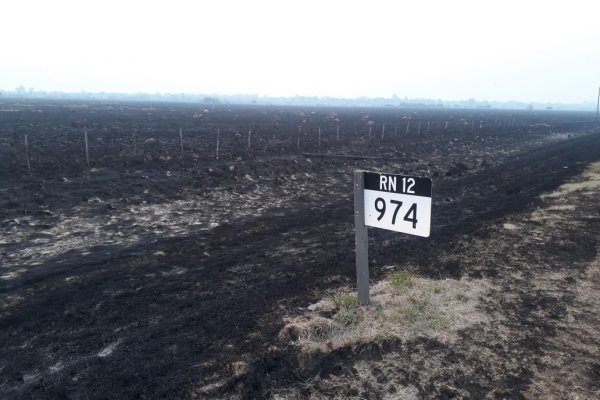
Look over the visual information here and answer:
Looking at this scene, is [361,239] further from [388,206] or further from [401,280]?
[401,280]

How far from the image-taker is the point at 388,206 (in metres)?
5.14

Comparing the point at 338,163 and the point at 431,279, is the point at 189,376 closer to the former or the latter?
the point at 431,279

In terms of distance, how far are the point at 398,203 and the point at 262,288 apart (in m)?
2.84

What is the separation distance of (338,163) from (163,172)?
8.80 meters

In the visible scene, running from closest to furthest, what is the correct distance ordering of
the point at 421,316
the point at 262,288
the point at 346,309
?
the point at 421,316 → the point at 346,309 → the point at 262,288

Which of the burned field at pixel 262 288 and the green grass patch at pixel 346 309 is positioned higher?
the green grass patch at pixel 346 309

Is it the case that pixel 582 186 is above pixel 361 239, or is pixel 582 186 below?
below

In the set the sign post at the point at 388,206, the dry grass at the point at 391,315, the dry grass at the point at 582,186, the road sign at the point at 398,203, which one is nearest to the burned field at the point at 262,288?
the dry grass at the point at 391,315

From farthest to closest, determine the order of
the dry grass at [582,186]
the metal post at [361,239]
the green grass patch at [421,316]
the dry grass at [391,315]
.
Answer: the dry grass at [582,186] < the metal post at [361,239] < the green grass patch at [421,316] < the dry grass at [391,315]

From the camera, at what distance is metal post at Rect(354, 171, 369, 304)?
5.34 m

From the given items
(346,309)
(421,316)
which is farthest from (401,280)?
(346,309)

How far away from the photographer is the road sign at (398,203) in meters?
4.79

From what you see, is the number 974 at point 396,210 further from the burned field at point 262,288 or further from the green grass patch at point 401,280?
the green grass patch at point 401,280

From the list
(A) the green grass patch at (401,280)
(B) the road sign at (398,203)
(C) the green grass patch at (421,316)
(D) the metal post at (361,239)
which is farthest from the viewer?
(A) the green grass patch at (401,280)
